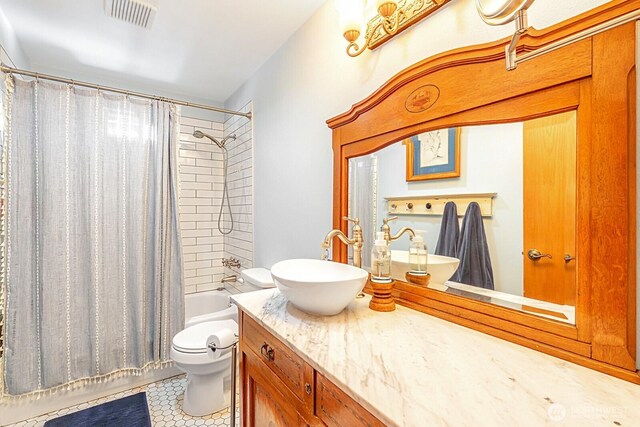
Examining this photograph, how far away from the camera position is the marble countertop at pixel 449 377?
0.52 meters

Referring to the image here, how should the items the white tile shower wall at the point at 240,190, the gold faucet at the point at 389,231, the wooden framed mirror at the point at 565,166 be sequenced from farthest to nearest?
1. the white tile shower wall at the point at 240,190
2. the gold faucet at the point at 389,231
3. the wooden framed mirror at the point at 565,166

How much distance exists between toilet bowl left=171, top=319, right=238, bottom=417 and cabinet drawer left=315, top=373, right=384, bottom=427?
1.20 m

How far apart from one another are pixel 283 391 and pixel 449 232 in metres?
0.75

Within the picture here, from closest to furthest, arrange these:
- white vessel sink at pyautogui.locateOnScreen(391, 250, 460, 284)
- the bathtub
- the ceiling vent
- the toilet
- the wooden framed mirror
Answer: the wooden framed mirror
white vessel sink at pyautogui.locateOnScreen(391, 250, 460, 284)
the ceiling vent
the toilet
the bathtub

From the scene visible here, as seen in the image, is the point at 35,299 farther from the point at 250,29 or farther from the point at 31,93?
the point at 250,29

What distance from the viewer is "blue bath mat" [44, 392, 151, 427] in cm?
172

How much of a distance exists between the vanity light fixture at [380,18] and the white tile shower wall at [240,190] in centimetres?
142

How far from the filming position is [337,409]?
0.68 m

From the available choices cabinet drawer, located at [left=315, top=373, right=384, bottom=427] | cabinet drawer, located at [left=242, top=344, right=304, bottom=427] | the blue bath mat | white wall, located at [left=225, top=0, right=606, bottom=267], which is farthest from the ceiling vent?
the blue bath mat

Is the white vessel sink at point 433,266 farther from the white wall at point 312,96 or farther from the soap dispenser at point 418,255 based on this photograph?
the white wall at point 312,96

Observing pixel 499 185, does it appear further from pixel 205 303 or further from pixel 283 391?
pixel 205 303

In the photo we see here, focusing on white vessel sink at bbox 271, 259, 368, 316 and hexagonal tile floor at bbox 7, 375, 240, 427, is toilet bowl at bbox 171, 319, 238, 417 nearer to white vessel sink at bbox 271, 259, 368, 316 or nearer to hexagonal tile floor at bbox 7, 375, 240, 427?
hexagonal tile floor at bbox 7, 375, 240, 427

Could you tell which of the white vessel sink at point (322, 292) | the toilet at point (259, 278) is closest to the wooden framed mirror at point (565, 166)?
the white vessel sink at point (322, 292)

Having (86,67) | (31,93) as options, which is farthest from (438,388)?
(86,67)
